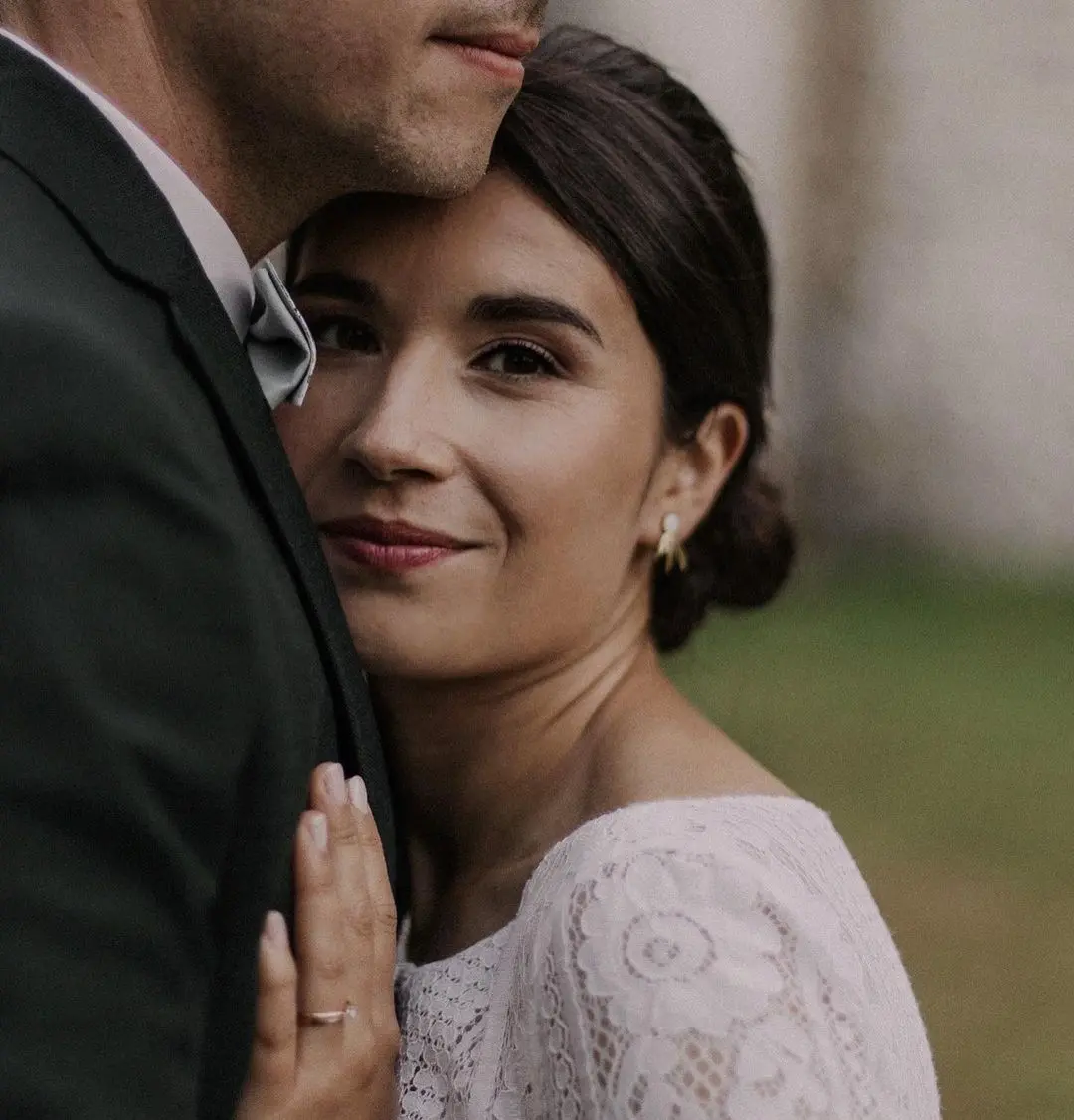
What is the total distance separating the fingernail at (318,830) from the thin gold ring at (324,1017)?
187 millimetres

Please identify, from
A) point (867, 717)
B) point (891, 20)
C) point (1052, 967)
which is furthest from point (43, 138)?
point (891, 20)

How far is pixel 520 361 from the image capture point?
2.35 m

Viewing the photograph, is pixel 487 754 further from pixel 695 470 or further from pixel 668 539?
pixel 695 470

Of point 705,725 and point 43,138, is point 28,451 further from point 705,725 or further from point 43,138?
point 705,725

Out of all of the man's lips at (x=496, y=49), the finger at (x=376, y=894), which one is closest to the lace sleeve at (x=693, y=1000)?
the finger at (x=376, y=894)

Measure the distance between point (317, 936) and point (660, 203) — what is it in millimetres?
1146

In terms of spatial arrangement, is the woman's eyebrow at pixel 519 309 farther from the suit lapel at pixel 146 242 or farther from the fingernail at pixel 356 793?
the fingernail at pixel 356 793

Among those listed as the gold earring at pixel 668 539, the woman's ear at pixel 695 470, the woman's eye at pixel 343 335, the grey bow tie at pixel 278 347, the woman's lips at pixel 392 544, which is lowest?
the gold earring at pixel 668 539

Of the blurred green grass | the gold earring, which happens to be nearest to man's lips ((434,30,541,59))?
the gold earring

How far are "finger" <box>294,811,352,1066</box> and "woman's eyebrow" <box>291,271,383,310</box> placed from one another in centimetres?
81

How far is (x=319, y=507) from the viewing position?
7.55 ft

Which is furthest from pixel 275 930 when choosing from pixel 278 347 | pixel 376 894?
pixel 278 347

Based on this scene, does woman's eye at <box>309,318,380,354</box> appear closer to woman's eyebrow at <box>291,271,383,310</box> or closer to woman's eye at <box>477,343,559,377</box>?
woman's eyebrow at <box>291,271,383,310</box>

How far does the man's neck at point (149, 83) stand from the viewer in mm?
1870
